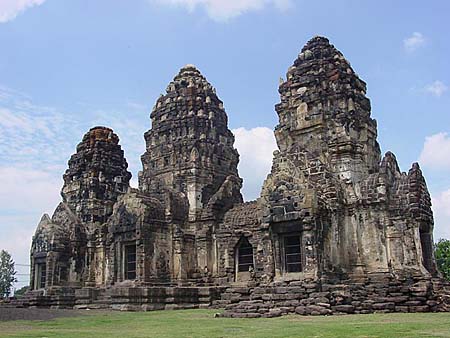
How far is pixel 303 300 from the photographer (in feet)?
60.7

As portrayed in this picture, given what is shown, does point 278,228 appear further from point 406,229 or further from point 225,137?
point 225,137

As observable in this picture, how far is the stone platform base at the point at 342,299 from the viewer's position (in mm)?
17422

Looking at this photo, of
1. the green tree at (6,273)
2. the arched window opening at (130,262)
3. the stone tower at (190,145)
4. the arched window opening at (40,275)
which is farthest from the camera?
the green tree at (6,273)

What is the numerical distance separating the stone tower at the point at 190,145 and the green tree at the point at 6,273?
1761 inches

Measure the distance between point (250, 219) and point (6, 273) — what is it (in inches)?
2107

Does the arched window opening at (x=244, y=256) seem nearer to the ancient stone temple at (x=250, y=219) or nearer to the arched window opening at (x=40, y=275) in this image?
the ancient stone temple at (x=250, y=219)

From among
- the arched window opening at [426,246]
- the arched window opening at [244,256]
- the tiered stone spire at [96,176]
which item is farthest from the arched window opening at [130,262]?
the arched window opening at [426,246]

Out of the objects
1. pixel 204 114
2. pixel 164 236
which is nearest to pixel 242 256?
pixel 164 236

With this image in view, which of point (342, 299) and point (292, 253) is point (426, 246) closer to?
point (292, 253)

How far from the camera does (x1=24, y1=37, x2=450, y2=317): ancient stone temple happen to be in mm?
22156

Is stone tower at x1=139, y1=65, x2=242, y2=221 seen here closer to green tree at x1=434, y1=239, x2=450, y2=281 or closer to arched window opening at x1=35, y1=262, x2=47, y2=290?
arched window opening at x1=35, y1=262, x2=47, y2=290

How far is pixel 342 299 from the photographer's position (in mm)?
18359


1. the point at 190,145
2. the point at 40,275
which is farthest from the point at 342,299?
the point at 40,275

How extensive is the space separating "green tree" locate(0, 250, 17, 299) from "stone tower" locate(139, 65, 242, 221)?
44.7m
